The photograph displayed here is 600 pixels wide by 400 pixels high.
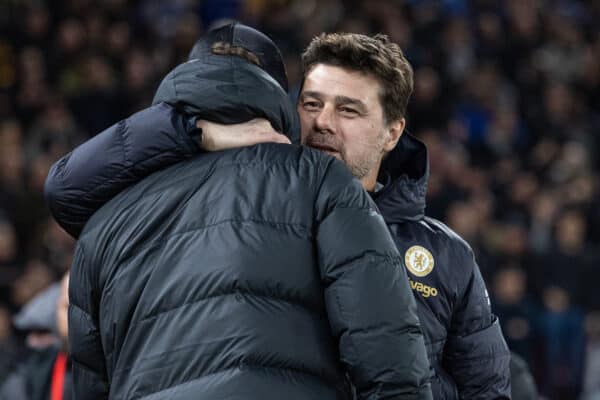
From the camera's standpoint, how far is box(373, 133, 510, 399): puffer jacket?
323cm

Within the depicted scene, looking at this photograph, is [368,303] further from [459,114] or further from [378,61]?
[459,114]

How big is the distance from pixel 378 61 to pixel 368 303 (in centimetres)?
118

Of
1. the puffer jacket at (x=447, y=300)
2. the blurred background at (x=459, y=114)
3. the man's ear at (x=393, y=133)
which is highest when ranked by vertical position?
the man's ear at (x=393, y=133)

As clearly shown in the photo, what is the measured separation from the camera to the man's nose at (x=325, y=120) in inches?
134

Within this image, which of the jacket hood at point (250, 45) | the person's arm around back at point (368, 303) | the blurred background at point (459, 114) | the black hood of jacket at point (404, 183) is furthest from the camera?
the blurred background at point (459, 114)

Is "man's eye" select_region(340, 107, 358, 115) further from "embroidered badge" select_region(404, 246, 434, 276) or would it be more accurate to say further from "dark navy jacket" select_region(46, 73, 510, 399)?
"embroidered badge" select_region(404, 246, 434, 276)

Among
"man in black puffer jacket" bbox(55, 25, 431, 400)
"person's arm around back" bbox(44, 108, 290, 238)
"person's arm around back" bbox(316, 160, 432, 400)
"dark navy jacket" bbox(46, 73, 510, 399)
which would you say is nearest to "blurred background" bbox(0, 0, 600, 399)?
"dark navy jacket" bbox(46, 73, 510, 399)

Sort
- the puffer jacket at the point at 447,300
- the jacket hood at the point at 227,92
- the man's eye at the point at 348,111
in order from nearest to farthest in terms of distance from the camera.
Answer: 1. the jacket hood at the point at 227,92
2. the puffer jacket at the point at 447,300
3. the man's eye at the point at 348,111

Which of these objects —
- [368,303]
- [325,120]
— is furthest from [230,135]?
[325,120]

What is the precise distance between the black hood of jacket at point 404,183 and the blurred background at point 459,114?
4621 millimetres

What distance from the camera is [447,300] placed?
3.25 metres

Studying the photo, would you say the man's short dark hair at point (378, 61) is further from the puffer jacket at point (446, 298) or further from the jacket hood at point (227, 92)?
the jacket hood at point (227, 92)

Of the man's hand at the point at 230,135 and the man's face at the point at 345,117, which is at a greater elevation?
the man's hand at the point at 230,135

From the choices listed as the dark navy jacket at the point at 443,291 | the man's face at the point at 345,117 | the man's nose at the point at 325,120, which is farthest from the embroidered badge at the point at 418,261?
the man's nose at the point at 325,120
